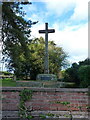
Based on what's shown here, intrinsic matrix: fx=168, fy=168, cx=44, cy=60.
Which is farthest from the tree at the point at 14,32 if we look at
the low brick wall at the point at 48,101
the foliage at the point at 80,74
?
the low brick wall at the point at 48,101

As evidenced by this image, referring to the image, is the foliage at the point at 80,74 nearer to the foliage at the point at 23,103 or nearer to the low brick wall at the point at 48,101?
the low brick wall at the point at 48,101

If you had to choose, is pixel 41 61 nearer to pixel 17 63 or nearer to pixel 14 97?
pixel 17 63

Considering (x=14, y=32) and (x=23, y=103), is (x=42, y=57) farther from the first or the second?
(x=23, y=103)

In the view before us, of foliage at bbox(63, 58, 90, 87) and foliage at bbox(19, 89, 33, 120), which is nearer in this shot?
foliage at bbox(19, 89, 33, 120)

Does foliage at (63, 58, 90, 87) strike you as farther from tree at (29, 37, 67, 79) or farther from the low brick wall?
tree at (29, 37, 67, 79)

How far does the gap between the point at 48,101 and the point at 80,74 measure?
5.09 meters

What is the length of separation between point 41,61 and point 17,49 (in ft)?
24.1

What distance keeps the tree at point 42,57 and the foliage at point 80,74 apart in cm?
680

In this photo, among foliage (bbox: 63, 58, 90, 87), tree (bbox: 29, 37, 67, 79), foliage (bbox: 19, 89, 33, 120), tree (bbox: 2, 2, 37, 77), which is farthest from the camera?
tree (bbox: 29, 37, 67, 79)

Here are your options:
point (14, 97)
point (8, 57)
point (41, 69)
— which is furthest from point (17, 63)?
point (14, 97)

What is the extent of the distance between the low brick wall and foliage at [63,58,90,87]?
3.89 metres

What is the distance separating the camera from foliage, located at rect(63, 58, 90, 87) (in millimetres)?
6909

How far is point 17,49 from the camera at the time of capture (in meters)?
9.86

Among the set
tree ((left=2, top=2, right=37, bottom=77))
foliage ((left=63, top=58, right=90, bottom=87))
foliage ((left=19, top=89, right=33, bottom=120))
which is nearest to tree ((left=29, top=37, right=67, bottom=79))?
tree ((left=2, top=2, right=37, bottom=77))
